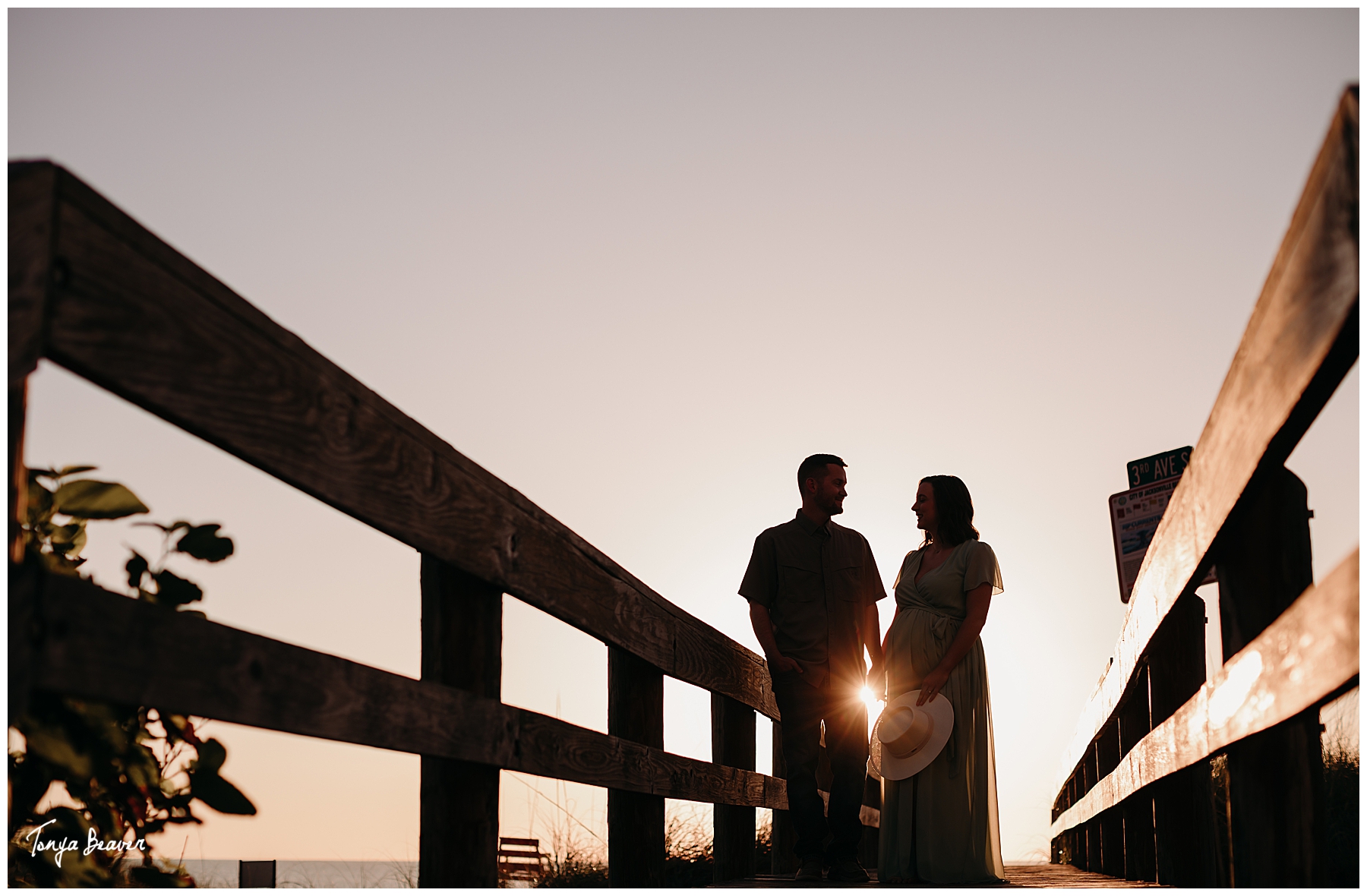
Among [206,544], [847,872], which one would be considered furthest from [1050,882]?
[206,544]

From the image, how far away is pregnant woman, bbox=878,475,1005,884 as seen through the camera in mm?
4852

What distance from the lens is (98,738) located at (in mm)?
1626

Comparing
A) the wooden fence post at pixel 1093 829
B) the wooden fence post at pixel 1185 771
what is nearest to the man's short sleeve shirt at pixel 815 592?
the wooden fence post at pixel 1093 829

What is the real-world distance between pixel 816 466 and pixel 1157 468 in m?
1.59

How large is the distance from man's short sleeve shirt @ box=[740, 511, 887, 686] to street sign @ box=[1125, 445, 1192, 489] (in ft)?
4.35

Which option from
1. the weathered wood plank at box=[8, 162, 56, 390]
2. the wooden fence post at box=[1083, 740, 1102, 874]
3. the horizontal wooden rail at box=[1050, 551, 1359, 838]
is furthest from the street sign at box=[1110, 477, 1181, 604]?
the weathered wood plank at box=[8, 162, 56, 390]

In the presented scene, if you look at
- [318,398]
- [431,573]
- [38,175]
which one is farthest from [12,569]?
[431,573]

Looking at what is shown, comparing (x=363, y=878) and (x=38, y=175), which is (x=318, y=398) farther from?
(x=363, y=878)

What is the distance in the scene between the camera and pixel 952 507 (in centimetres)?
531

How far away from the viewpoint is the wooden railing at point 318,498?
1.47 metres

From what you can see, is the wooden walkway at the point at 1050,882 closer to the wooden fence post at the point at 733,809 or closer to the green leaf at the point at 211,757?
the wooden fence post at the point at 733,809

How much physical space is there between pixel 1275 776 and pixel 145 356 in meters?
2.02

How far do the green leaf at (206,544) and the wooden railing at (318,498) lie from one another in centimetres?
15

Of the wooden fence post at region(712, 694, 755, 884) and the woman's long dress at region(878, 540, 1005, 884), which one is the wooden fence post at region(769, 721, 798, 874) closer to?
the wooden fence post at region(712, 694, 755, 884)
